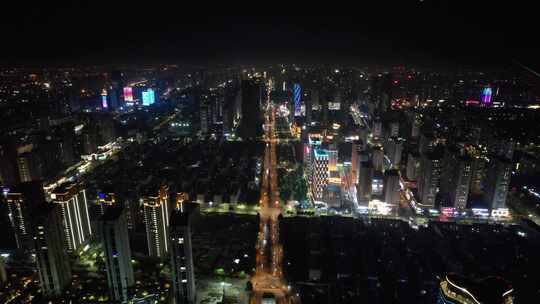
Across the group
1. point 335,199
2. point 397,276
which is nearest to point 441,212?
point 335,199

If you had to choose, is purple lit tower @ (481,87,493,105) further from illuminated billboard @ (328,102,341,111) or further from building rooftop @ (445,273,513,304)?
building rooftop @ (445,273,513,304)

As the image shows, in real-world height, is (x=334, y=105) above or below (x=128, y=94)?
below

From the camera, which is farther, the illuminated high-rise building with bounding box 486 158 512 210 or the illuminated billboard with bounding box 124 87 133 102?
the illuminated billboard with bounding box 124 87 133 102

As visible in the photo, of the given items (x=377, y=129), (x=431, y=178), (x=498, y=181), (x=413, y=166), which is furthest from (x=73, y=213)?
(x=377, y=129)

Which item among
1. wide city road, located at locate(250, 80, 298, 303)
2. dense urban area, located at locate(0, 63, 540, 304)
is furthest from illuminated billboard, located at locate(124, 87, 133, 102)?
wide city road, located at locate(250, 80, 298, 303)

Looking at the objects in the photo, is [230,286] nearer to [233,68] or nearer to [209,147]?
[209,147]

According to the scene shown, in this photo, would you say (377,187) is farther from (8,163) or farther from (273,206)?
(8,163)
